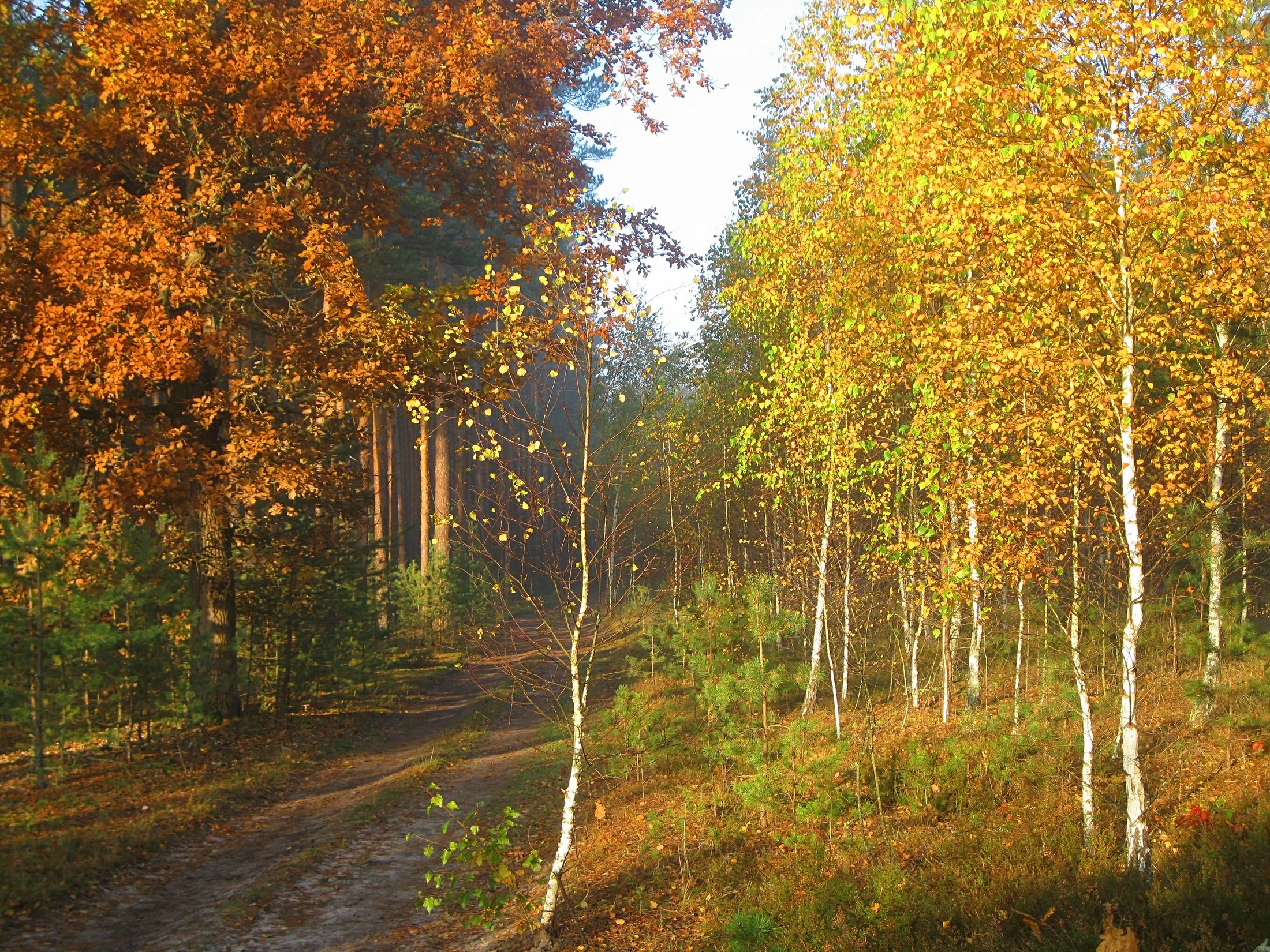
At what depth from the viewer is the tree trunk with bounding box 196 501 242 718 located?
15.9m

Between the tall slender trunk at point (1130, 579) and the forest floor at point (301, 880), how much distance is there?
5786 mm

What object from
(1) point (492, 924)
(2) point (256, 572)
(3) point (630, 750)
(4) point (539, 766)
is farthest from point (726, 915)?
(2) point (256, 572)

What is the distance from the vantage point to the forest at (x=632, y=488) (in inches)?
313

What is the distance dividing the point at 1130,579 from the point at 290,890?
8.57m

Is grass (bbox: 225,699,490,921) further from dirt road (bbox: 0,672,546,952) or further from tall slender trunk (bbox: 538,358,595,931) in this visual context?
tall slender trunk (bbox: 538,358,595,931)

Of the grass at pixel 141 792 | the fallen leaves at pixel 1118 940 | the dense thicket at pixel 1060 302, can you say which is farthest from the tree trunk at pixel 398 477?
the fallen leaves at pixel 1118 940

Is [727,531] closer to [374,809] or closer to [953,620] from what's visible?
[953,620]

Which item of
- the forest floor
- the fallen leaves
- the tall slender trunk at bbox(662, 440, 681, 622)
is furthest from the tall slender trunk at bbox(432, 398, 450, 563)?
the fallen leaves

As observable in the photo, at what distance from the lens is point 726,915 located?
8148 millimetres

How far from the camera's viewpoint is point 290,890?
9.27 meters

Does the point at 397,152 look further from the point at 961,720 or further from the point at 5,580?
the point at 961,720

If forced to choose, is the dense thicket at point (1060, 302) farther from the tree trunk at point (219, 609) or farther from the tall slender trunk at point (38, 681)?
the tall slender trunk at point (38, 681)

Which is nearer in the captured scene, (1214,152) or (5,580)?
(1214,152)

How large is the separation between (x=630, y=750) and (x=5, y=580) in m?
8.98
